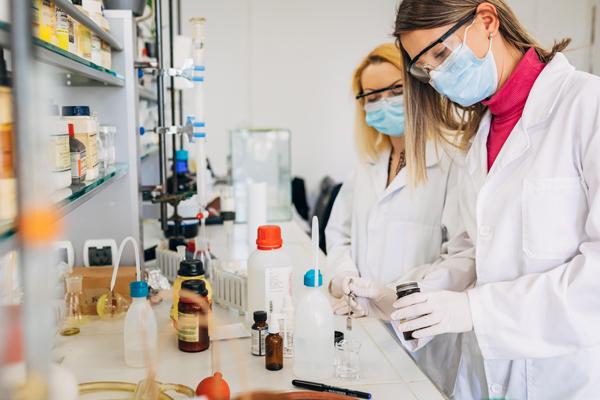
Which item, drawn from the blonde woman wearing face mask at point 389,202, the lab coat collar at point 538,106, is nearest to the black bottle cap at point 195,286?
the blonde woman wearing face mask at point 389,202

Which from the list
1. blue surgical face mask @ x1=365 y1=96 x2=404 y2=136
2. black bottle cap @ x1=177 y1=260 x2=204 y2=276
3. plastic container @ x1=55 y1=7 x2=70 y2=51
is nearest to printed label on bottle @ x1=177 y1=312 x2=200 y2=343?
black bottle cap @ x1=177 y1=260 x2=204 y2=276

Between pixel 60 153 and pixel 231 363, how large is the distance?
61cm

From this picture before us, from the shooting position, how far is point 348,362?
4.10 feet

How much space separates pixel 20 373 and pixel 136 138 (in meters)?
1.43

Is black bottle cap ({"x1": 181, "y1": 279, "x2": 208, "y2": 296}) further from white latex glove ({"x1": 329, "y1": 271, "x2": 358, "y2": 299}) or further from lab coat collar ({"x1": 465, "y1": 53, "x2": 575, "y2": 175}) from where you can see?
lab coat collar ({"x1": 465, "y1": 53, "x2": 575, "y2": 175})

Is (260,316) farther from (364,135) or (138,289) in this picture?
(364,135)

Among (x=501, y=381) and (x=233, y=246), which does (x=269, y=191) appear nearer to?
(x=233, y=246)

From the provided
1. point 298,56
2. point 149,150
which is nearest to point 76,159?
point 149,150

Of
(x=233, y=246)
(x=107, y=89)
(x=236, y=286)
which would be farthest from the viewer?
(x=233, y=246)

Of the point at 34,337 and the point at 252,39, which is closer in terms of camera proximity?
the point at 34,337

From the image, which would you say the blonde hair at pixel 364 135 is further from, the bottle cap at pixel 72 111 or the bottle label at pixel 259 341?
the bottle cap at pixel 72 111

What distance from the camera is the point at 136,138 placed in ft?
6.05

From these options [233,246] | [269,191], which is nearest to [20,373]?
[233,246]

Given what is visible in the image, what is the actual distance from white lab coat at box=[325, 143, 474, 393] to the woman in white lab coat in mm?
242
